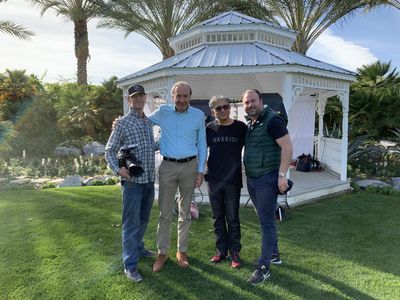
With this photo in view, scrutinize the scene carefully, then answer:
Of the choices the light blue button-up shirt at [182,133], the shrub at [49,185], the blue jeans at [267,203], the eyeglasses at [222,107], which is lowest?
the shrub at [49,185]

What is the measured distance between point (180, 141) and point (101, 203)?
4.23 meters

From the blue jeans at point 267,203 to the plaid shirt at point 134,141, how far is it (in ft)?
3.80

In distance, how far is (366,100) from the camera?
43.4 feet

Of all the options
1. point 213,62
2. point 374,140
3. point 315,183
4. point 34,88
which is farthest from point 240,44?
point 34,88

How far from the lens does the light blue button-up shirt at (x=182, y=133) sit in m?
3.97

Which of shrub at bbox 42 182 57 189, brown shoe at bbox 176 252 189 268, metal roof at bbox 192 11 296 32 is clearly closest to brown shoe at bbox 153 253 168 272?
brown shoe at bbox 176 252 189 268

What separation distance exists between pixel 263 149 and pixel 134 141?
4.48ft

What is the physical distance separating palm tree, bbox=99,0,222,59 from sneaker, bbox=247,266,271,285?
49.4 ft

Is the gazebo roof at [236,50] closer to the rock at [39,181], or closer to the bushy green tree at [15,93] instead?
the rock at [39,181]

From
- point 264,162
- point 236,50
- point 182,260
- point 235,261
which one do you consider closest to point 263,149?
point 264,162

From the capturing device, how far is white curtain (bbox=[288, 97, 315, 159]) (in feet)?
38.7

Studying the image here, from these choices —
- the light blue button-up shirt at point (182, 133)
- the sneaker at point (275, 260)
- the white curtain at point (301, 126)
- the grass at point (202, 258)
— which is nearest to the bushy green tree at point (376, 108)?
the white curtain at point (301, 126)

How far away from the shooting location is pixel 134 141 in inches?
151

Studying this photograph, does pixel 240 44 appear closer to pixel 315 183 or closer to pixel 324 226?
pixel 315 183
